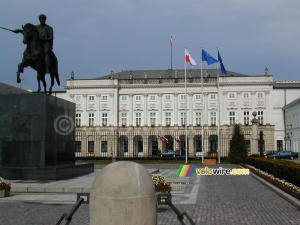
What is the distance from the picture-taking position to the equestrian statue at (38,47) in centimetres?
1686

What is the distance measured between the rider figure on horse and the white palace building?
2092 inches

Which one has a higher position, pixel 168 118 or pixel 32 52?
pixel 168 118

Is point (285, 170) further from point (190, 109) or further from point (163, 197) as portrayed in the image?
point (190, 109)

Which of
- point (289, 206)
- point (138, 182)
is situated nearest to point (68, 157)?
point (289, 206)

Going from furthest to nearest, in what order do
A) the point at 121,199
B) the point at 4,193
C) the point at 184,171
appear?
1. the point at 184,171
2. the point at 4,193
3. the point at 121,199

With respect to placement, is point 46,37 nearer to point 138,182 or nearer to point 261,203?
point 261,203

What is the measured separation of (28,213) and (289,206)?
7111 mm

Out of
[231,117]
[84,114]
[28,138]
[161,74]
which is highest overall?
[161,74]

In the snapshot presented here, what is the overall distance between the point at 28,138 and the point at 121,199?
38.7ft

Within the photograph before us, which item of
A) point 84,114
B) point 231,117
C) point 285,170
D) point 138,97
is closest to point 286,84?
point 231,117

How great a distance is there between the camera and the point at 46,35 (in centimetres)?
1711

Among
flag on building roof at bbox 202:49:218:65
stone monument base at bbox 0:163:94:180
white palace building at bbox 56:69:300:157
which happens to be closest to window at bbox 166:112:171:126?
white palace building at bbox 56:69:300:157

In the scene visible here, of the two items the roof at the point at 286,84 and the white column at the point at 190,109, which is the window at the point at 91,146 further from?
the roof at the point at 286,84

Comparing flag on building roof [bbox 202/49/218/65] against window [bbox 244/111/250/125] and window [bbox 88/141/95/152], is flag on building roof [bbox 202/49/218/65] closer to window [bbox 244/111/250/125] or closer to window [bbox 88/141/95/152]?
window [bbox 88/141/95/152]
